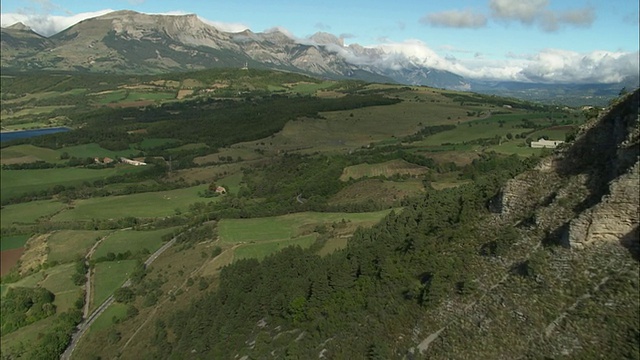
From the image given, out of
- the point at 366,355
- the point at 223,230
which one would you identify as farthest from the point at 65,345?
the point at 366,355

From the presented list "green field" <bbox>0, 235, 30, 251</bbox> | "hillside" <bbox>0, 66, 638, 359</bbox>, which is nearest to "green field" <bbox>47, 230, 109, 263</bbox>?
"hillside" <bbox>0, 66, 638, 359</bbox>

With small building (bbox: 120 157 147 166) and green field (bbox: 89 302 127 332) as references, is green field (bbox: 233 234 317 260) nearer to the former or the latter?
green field (bbox: 89 302 127 332)

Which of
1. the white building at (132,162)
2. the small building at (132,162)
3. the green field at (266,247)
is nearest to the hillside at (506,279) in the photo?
the green field at (266,247)

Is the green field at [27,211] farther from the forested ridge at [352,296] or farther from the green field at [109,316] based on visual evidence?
the forested ridge at [352,296]

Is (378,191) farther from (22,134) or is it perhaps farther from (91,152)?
(22,134)

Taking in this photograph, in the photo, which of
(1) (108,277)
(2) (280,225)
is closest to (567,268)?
(2) (280,225)

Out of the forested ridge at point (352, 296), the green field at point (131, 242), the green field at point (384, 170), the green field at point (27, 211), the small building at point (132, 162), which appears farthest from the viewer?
the small building at point (132, 162)
